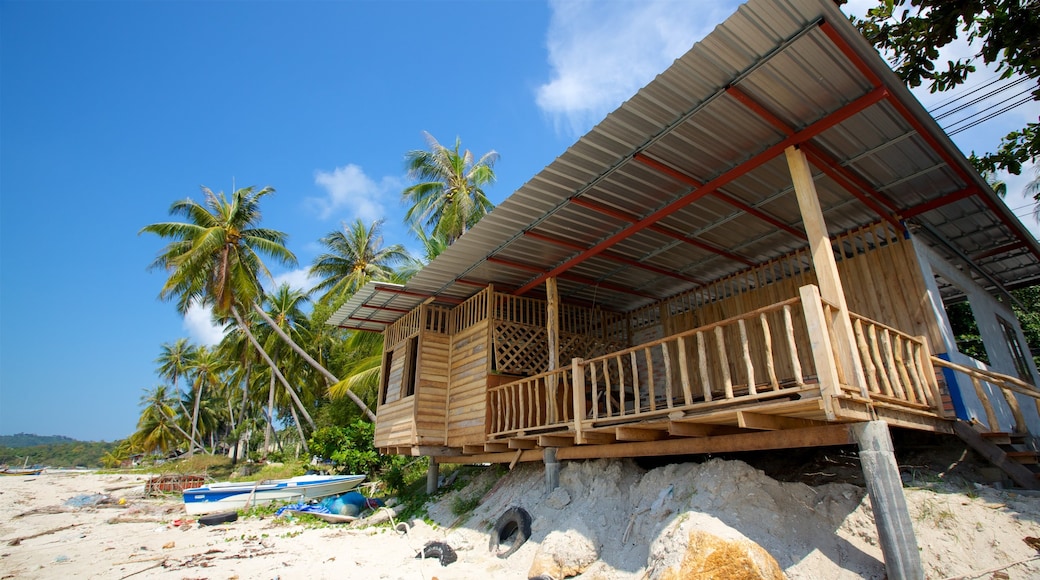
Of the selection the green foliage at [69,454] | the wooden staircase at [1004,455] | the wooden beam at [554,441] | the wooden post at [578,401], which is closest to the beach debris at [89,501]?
the wooden beam at [554,441]

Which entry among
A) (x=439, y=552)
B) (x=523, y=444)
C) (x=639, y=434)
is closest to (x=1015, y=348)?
(x=639, y=434)

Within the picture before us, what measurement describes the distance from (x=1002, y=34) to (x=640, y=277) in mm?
6284

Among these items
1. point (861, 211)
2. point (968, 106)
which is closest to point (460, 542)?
point (861, 211)

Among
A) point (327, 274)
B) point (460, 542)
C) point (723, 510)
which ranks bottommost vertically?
point (460, 542)

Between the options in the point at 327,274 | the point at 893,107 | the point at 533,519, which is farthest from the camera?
the point at 327,274

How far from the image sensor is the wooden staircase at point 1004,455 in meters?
5.65

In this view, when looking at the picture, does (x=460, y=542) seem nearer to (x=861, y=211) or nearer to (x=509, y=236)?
(x=509, y=236)

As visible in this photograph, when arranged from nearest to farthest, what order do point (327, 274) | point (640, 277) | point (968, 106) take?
1. point (968, 106)
2. point (640, 277)
3. point (327, 274)

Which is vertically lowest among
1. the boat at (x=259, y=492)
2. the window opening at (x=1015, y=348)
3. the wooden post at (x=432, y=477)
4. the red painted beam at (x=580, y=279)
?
the boat at (x=259, y=492)

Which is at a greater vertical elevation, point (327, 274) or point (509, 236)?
point (327, 274)

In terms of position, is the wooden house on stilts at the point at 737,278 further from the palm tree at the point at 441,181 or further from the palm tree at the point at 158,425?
the palm tree at the point at 158,425

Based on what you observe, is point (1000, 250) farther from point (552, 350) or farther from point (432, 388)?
point (432, 388)

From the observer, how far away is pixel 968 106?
353 inches

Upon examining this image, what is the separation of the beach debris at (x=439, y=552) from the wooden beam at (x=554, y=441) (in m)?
2.20
